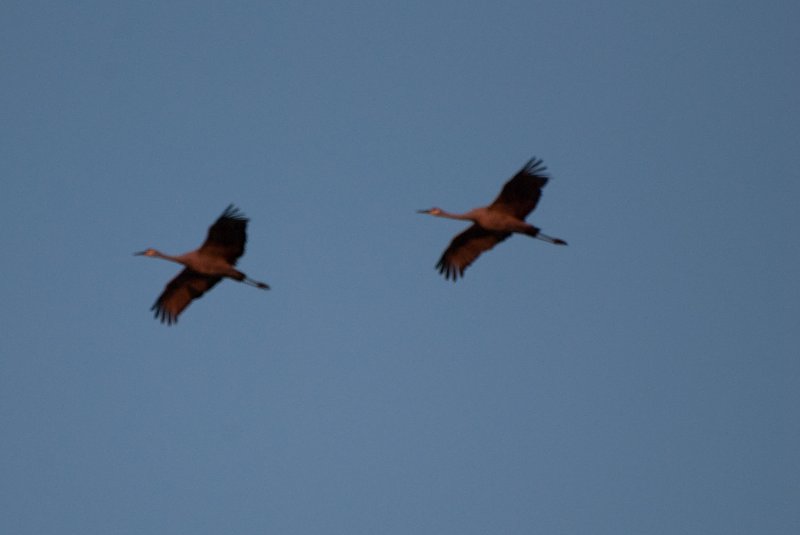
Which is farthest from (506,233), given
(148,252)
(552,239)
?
(148,252)

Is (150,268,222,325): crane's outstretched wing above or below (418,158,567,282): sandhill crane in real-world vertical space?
below

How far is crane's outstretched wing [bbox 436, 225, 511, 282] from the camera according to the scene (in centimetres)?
3031

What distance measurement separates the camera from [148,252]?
30641 millimetres

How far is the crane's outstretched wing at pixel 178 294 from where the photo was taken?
30.2m

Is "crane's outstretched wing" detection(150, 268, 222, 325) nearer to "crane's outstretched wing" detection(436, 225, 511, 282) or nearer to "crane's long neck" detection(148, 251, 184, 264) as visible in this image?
"crane's long neck" detection(148, 251, 184, 264)

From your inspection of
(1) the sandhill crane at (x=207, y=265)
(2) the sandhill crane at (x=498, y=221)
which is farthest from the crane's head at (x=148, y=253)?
(2) the sandhill crane at (x=498, y=221)

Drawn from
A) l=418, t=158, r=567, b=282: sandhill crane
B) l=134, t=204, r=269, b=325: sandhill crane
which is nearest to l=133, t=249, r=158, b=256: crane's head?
l=134, t=204, r=269, b=325: sandhill crane

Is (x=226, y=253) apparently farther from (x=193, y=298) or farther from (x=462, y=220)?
(x=462, y=220)

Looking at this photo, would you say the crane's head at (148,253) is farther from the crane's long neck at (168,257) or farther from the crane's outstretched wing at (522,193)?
the crane's outstretched wing at (522,193)

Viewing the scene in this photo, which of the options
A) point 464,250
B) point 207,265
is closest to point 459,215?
point 464,250

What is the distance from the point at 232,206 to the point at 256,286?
2.23 meters

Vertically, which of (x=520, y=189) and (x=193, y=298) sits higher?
(x=520, y=189)

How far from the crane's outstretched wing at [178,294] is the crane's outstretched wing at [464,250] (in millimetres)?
4768

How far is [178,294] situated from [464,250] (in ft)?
19.5
